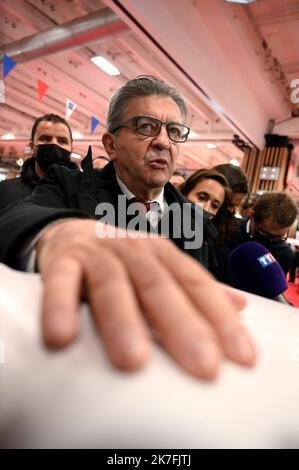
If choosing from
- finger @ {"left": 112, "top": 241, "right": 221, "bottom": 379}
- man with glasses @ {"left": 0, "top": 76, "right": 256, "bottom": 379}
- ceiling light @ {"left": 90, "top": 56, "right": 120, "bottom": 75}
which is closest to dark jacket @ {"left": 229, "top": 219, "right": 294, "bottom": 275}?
man with glasses @ {"left": 0, "top": 76, "right": 256, "bottom": 379}

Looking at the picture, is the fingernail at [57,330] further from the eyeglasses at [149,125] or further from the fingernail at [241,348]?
the eyeglasses at [149,125]

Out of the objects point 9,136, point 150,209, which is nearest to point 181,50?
point 150,209

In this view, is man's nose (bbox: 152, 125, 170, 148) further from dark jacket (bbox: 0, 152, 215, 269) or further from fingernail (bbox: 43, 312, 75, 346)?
fingernail (bbox: 43, 312, 75, 346)

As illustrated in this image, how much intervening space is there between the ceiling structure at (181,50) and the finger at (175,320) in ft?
11.3

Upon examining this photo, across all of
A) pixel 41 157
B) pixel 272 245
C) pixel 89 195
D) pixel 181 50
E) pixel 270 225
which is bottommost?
pixel 272 245

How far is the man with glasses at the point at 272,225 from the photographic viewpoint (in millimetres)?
1667

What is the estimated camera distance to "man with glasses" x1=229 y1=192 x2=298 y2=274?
1.67m

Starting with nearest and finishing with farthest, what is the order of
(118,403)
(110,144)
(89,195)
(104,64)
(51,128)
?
1. (118,403)
2. (89,195)
3. (110,144)
4. (51,128)
5. (104,64)

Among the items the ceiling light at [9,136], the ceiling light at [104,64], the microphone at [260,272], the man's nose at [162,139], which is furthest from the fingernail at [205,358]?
the ceiling light at [9,136]

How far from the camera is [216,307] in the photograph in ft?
0.78

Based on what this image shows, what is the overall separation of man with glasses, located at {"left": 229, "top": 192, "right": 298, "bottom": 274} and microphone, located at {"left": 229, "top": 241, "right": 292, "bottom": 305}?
88 cm

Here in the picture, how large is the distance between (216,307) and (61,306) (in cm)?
11

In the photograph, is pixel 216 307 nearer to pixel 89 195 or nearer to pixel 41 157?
pixel 89 195
